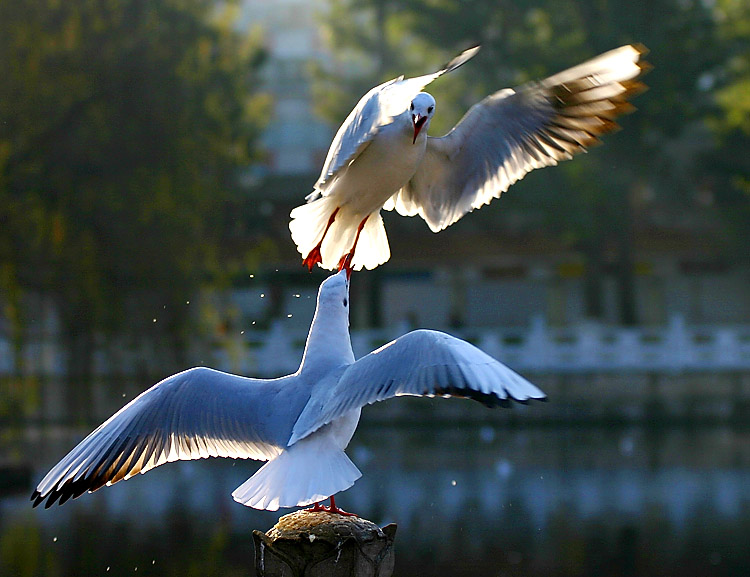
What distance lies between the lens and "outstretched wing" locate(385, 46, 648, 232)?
3.39 meters

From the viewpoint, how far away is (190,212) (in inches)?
421

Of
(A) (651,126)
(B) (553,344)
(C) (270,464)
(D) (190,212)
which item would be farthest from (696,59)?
(C) (270,464)

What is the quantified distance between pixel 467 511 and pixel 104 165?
4238mm

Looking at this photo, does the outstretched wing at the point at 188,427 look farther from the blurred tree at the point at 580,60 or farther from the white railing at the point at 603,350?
the blurred tree at the point at 580,60

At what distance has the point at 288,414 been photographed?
7.84 ft

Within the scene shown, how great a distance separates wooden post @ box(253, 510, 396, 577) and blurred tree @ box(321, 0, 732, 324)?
1201 centimetres

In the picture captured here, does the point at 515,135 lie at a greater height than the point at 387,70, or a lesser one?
lesser

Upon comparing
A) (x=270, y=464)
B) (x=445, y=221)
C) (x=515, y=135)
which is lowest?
(x=270, y=464)

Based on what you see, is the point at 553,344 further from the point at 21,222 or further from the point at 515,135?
the point at 515,135

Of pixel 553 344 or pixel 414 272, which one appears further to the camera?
pixel 414 272

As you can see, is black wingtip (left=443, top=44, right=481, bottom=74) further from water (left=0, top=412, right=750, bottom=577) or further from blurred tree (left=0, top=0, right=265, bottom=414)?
blurred tree (left=0, top=0, right=265, bottom=414)

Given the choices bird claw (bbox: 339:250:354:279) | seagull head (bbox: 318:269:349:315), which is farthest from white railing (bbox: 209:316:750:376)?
seagull head (bbox: 318:269:349:315)

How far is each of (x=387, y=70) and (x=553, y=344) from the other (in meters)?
4.60

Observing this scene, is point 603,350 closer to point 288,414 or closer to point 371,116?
point 371,116
